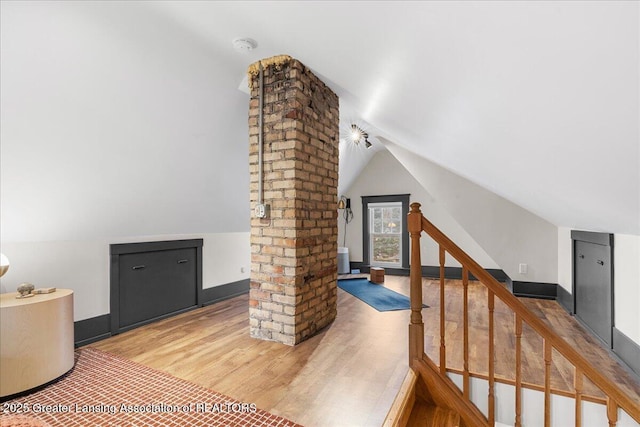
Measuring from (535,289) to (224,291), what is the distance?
4.44 meters

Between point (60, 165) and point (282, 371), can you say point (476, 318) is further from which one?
point (60, 165)

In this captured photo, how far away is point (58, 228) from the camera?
8.84ft

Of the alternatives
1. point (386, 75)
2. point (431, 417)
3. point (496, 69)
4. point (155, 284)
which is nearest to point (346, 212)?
point (155, 284)

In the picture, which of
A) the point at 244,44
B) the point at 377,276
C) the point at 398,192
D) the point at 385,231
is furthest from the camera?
the point at 385,231

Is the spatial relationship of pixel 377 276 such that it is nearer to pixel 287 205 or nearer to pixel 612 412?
pixel 287 205

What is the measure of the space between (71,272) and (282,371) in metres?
2.17

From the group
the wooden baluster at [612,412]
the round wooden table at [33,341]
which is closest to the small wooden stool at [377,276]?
the wooden baluster at [612,412]

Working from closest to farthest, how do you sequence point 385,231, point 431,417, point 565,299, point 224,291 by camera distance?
point 431,417
point 565,299
point 224,291
point 385,231

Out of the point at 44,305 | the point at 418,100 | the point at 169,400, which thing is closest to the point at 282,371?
the point at 169,400

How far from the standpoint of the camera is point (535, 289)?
4.53 metres

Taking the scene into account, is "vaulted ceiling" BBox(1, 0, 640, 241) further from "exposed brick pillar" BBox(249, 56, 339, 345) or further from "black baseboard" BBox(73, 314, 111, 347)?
"black baseboard" BBox(73, 314, 111, 347)

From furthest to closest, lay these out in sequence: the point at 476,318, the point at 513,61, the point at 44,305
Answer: the point at 476,318
the point at 44,305
the point at 513,61

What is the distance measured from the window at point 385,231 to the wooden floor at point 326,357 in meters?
2.68

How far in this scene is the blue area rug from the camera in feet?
13.2
